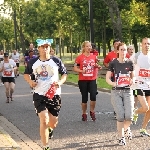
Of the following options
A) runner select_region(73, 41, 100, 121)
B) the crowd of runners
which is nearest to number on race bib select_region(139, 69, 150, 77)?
the crowd of runners

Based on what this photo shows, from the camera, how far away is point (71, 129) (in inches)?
373

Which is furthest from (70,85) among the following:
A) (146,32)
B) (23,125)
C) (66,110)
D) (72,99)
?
(146,32)

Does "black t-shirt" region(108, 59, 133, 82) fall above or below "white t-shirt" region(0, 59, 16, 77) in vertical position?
above

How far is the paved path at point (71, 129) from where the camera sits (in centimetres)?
771

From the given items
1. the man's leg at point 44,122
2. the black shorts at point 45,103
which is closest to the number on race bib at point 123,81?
the black shorts at point 45,103

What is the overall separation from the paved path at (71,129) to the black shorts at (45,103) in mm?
811

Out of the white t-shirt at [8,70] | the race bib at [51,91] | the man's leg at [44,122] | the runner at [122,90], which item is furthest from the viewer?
the white t-shirt at [8,70]

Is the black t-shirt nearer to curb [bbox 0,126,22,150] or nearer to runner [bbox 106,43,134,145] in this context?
runner [bbox 106,43,134,145]

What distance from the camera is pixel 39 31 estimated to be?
56.3 metres

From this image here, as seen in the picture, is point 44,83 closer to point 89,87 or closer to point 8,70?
point 89,87

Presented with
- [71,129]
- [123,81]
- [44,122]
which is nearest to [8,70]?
[71,129]

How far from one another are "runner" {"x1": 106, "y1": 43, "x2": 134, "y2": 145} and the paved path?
379 millimetres

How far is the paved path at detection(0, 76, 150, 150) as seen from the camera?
771 cm

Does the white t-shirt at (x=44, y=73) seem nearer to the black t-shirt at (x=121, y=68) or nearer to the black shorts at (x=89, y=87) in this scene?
the black t-shirt at (x=121, y=68)
